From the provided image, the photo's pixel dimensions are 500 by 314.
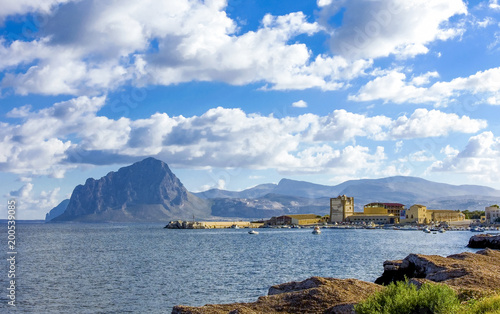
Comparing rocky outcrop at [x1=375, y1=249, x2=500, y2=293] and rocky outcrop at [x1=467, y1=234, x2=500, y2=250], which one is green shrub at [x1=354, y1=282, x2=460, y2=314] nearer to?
rocky outcrop at [x1=375, y1=249, x2=500, y2=293]

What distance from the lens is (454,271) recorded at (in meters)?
28.9

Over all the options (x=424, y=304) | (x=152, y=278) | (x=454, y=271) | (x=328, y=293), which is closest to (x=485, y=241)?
(x=152, y=278)

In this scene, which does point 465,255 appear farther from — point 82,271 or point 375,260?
point 82,271

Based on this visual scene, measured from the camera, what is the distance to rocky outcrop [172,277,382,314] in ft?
69.4

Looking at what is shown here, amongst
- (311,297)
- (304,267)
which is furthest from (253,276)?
(311,297)

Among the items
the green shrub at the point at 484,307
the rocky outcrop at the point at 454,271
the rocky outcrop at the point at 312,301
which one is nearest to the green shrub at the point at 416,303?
the green shrub at the point at 484,307

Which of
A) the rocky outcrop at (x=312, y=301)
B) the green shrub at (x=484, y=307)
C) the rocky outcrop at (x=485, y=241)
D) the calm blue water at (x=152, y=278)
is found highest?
the green shrub at (x=484, y=307)

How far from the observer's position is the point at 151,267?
64.9 m

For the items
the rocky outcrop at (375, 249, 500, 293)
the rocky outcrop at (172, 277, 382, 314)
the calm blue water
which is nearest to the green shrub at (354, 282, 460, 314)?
the rocky outcrop at (172, 277, 382, 314)

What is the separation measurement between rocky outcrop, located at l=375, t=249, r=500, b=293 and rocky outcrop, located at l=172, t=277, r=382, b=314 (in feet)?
9.93

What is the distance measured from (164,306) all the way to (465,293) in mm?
24064

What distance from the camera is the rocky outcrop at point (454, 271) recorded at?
81.8 feet

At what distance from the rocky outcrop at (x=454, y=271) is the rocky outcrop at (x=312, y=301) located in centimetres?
303

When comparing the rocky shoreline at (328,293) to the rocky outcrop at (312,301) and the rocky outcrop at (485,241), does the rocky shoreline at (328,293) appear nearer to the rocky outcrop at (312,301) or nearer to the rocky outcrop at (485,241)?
the rocky outcrop at (312,301)
